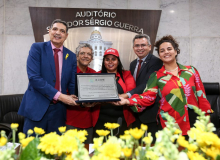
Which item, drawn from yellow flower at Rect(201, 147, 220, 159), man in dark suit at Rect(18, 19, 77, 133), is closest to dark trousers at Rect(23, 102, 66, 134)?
man in dark suit at Rect(18, 19, 77, 133)

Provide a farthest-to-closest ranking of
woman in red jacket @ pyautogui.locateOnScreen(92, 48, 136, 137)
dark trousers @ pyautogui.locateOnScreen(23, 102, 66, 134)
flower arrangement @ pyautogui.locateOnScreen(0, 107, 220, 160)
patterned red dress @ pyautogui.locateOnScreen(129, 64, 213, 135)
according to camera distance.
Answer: woman in red jacket @ pyautogui.locateOnScreen(92, 48, 136, 137)
dark trousers @ pyautogui.locateOnScreen(23, 102, 66, 134)
patterned red dress @ pyautogui.locateOnScreen(129, 64, 213, 135)
flower arrangement @ pyautogui.locateOnScreen(0, 107, 220, 160)

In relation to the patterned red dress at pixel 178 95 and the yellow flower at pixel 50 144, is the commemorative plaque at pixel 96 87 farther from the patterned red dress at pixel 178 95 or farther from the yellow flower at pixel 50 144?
the yellow flower at pixel 50 144

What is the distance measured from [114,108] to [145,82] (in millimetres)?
435

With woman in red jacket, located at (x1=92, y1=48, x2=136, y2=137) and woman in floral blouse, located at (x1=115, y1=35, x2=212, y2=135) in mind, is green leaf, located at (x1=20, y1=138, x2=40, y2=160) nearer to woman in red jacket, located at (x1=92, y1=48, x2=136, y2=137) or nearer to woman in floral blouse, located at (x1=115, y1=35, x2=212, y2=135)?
woman in floral blouse, located at (x1=115, y1=35, x2=212, y2=135)

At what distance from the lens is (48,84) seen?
1.67 metres

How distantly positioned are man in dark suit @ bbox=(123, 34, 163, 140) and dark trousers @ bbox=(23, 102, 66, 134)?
0.67m

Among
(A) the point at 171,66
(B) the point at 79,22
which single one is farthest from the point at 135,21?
(A) the point at 171,66

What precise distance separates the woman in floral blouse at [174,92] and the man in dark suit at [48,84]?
2.01 feet

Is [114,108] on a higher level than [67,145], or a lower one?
lower

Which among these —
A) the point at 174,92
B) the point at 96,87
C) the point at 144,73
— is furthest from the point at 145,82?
the point at 96,87

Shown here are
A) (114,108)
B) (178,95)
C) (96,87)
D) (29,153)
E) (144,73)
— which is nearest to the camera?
(29,153)

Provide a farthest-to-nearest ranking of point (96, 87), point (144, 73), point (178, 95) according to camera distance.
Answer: point (144, 73), point (96, 87), point (178, 95)

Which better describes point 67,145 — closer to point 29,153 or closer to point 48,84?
point 29,153

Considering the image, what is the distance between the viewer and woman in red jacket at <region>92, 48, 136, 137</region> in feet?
6.17
